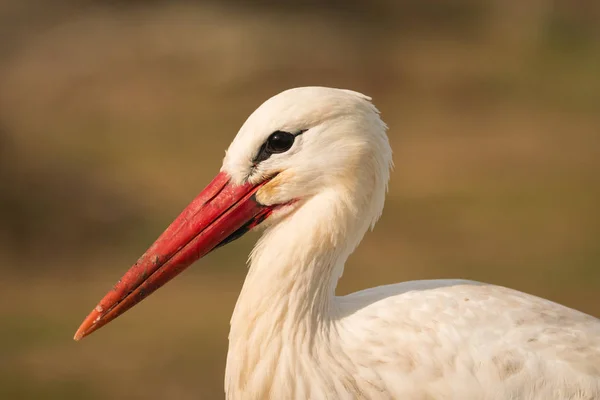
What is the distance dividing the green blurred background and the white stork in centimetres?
287

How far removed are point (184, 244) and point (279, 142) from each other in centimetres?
41

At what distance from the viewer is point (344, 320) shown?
2.54 m

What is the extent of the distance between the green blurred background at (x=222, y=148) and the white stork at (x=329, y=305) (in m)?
2.87

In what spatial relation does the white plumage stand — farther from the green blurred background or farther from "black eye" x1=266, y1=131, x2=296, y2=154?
the green blurred background

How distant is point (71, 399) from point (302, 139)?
3.54m

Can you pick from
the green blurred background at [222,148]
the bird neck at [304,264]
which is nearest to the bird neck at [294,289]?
the bird neck at [304,264]

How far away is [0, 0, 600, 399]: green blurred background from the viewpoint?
20.2ft

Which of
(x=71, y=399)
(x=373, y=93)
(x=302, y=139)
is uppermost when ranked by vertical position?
(x=373, y=93)

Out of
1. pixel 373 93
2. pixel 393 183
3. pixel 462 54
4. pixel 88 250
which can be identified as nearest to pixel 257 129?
pixel 88 250

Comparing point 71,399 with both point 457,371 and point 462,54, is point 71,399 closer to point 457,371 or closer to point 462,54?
point 457,371

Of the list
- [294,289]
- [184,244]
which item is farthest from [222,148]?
[294,289]

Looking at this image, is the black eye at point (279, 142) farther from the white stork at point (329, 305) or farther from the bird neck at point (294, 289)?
the bird neck at point (294, 289)

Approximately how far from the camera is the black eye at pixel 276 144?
8.05 ft

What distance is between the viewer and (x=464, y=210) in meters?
7.59
